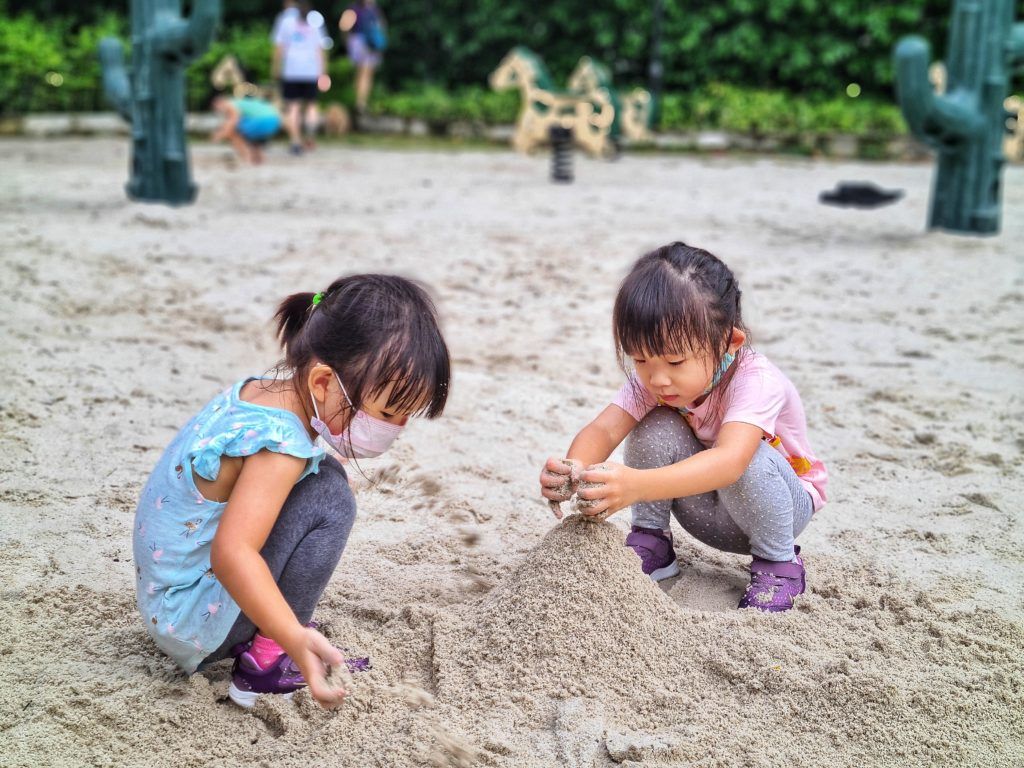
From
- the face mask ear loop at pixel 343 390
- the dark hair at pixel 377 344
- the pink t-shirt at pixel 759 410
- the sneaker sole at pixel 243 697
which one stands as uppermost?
the dark hair at pixel 377 344

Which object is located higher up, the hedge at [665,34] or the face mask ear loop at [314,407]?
the hedge at [665,34]

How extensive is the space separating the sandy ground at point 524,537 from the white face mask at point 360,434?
16.1 inches

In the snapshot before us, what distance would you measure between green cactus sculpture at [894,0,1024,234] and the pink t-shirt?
4114 millimetres

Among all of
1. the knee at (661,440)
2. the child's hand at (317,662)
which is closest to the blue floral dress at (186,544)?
the child's hand at (317,662)

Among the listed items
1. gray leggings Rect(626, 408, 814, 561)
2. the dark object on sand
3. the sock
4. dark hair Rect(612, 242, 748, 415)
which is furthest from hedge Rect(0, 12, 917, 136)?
the sock

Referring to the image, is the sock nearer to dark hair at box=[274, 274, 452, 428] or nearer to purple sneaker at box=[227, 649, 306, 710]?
purple sneaker at box=[227, 649, 306, 710]

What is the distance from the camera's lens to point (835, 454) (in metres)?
3.06

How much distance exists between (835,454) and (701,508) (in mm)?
922

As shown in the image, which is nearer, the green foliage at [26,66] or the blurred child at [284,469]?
the blurred child at [284,469]

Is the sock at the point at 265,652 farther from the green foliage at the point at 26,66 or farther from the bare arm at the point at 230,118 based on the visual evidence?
the green foliage at the point at 26,66

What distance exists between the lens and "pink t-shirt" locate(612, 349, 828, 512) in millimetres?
2107

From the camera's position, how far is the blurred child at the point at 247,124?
8789mm

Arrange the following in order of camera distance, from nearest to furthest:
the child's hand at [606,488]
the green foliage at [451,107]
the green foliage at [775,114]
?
the child's hand at [606,488] → the green foliage at [775,114] → the green foliage at [451,107]

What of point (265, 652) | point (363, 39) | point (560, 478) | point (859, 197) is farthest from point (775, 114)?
point (265, 652)
